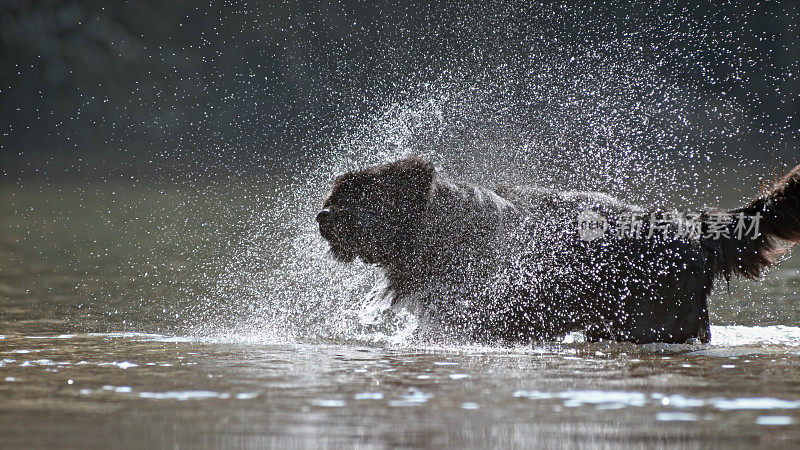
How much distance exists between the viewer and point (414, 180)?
6.44 meters

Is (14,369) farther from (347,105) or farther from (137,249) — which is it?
(347,105)

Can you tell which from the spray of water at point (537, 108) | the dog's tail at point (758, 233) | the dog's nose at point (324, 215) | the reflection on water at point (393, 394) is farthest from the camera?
the spray of water at point (537, 108)

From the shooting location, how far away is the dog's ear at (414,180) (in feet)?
21.1

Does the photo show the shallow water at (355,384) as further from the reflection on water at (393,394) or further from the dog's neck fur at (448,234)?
the dog's neck fur at (448,234)

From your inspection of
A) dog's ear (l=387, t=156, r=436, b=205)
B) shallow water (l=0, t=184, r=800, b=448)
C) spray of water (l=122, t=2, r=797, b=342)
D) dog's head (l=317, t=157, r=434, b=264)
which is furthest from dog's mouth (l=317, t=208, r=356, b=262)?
spray of water (l=122, t=2, r=797, b=342)

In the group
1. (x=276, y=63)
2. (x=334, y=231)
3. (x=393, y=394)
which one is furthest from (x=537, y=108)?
(x=393, y=394)

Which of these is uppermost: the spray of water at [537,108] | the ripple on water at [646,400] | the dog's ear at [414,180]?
the spray of water at [537,108]

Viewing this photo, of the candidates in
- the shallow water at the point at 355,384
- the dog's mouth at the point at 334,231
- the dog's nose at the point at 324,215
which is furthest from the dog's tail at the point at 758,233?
the dog's nose at the point at 324,215

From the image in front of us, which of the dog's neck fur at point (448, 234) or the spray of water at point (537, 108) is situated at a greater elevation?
the spray of water at point (537, 108)

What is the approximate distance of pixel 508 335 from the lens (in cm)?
634

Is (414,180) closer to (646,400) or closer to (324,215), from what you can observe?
(324,215)

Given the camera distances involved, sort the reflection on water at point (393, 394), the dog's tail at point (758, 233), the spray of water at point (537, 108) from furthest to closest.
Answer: the spray of water at point (537, 108)
the dog's tail at point (758, 233)
the reflection on water at point (393, 394)

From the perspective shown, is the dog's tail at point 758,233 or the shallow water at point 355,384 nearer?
the shallow water at point 355,384

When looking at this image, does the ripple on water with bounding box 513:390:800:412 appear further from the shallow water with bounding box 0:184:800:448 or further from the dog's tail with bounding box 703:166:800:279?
the dog's tail with bounding box 703:166:800:279
